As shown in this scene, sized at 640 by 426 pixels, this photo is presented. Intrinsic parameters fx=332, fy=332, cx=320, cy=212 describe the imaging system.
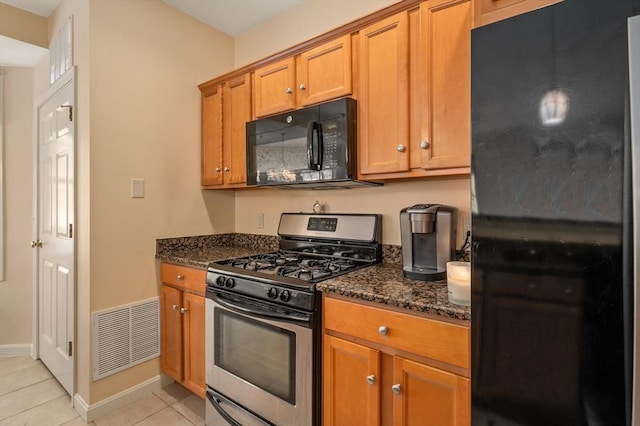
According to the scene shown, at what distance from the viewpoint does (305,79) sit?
6.41 ft

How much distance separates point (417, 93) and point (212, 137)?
63.5 inches

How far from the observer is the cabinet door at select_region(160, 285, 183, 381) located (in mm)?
2199

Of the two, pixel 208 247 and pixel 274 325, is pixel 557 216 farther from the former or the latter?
pixel 208 247

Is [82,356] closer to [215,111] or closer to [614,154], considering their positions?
[215,111]

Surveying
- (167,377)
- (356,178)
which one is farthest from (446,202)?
(167,377)

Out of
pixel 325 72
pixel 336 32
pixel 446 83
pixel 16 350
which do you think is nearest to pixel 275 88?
pixel 325 72

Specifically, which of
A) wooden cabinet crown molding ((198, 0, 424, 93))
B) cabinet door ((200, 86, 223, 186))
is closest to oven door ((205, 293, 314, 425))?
cabinet door ((200, 86, 223, 186))

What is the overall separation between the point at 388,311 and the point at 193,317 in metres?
1.38

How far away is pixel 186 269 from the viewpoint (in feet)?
6.95

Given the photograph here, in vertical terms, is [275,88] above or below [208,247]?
above

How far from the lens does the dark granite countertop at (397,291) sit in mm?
1141

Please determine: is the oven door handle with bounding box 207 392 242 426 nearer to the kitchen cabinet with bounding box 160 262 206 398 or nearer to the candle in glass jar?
the kitchen cabinet with bounding box 160 262 206 398

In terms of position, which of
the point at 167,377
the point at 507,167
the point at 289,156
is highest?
the point at 289,156

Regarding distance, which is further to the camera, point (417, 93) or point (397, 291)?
point (417, 93)
